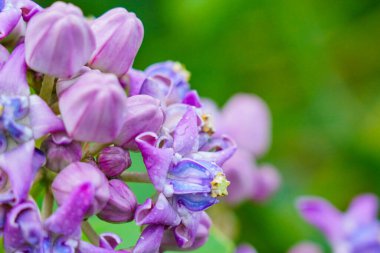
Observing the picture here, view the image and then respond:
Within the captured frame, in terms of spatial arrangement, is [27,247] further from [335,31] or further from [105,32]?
[335,31]

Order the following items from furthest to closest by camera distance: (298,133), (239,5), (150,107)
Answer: (298,133) → (239,5) → (150,107)

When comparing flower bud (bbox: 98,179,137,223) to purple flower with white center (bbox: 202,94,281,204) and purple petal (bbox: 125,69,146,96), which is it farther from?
purple flower with white center (bbox: 202,94,281,204)

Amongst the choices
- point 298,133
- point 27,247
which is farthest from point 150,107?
point 298,133

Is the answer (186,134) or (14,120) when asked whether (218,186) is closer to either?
(186,134)

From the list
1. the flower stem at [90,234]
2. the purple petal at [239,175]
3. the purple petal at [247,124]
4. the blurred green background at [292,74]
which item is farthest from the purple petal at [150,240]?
the blurred green background at [292,74]

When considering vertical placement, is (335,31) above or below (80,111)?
below

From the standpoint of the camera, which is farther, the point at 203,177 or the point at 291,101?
the point at 291,101

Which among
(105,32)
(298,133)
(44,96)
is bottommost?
(298,133)

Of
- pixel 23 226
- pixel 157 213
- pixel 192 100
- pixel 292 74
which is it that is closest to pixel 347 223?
pixel 292 74
